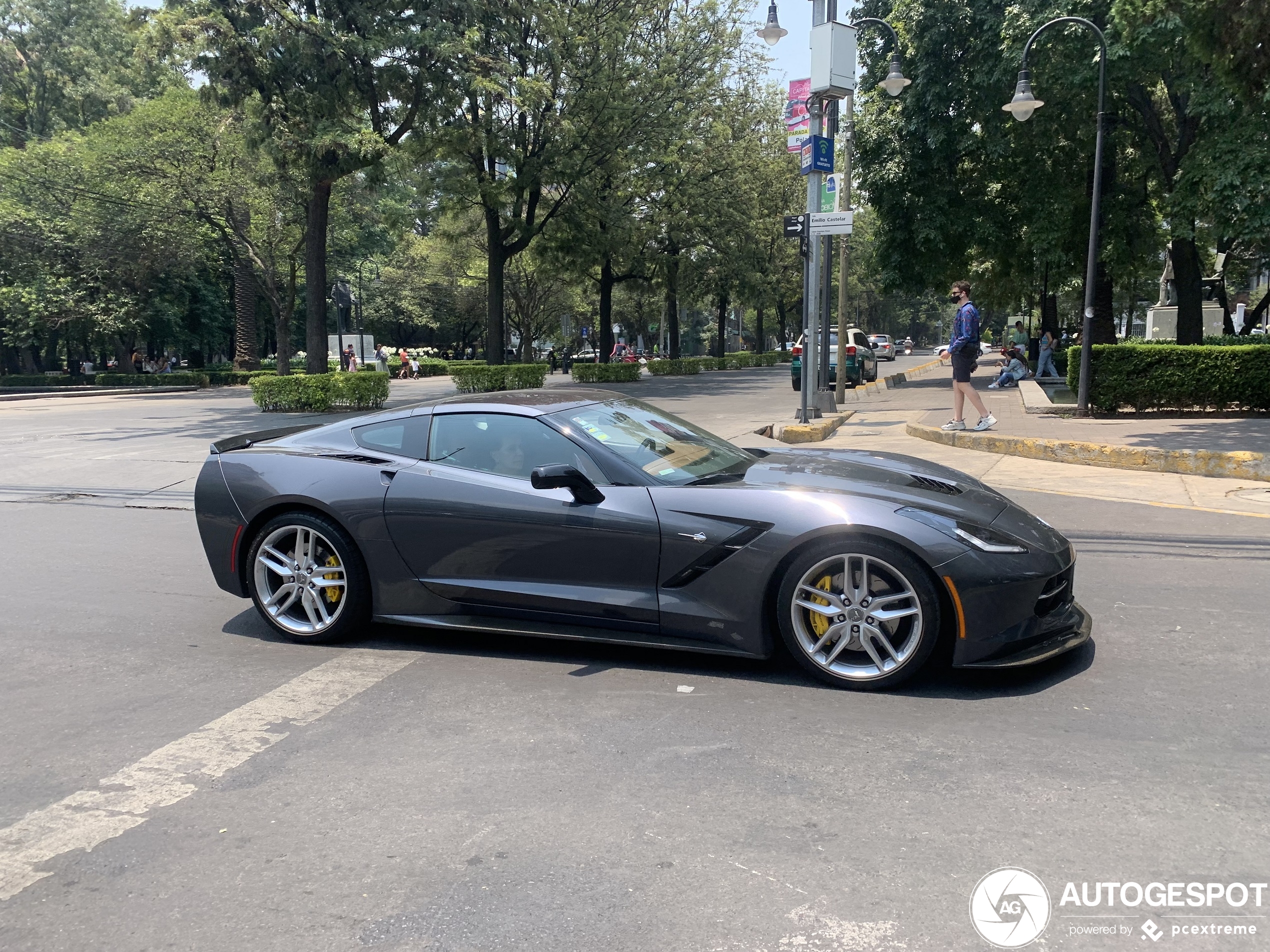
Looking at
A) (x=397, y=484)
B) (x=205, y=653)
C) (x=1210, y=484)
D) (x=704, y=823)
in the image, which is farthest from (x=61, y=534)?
(x=1210, y=484)

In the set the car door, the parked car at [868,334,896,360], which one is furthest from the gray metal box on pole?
the parked car at [868,334,896,360]

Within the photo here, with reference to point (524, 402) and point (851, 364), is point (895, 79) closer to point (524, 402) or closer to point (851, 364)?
point (851, 364)

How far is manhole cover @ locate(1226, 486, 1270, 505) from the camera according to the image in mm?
8648

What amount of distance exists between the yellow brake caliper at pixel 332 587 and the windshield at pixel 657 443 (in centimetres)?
141

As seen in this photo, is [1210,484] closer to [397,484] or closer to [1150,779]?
[1150,779]

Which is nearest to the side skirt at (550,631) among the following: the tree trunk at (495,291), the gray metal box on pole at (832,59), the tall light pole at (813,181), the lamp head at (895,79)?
the tall light pole at (813,181)

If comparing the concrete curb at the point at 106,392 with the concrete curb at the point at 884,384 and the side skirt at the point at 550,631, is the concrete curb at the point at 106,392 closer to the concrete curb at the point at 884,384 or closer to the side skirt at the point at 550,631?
the concrete curb at the point at 884,384

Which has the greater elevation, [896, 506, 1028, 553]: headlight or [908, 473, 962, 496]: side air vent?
[908, 473, 962, 496]: side air vent

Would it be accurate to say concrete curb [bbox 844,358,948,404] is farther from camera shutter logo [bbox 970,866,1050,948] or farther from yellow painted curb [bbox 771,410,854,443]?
camera shutter logo [bbox 970,866,1050,948]

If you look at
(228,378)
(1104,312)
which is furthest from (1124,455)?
(228,378)

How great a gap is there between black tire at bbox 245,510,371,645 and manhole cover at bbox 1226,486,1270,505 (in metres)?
7.78

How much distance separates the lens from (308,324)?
22.7 m

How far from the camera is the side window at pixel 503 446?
A: 4.84 meters

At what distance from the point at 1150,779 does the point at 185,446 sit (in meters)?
14.2
